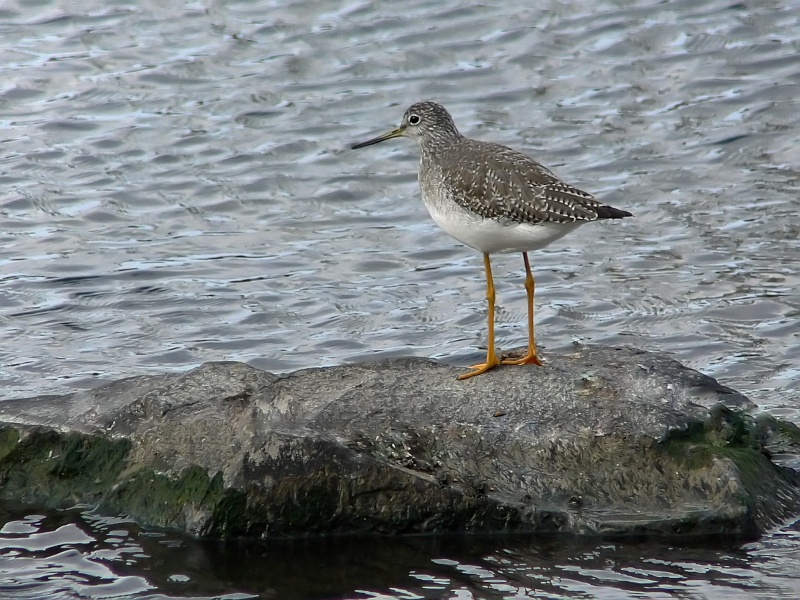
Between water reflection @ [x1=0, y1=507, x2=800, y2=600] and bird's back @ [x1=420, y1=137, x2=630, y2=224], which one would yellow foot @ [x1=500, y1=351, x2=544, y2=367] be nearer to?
bird's back @ [x1=420, y1=137, x2=630, y2=224]

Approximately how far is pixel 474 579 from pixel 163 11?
12.2 metres

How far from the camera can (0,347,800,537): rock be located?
674 cm

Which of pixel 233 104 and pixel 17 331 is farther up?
pixel 233 104

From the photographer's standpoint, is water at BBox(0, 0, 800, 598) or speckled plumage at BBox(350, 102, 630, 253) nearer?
speckled plumage at BBox(350, 102, 630, 253)

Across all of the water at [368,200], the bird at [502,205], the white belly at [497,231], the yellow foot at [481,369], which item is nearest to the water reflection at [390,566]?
the water at [368,200]

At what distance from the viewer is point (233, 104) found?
49.1ft

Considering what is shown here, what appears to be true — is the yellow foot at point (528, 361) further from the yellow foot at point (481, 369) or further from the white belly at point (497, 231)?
Answer: the white belly at point (497, 231)

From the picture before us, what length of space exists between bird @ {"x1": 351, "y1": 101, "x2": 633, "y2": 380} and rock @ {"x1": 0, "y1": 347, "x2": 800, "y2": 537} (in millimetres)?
649

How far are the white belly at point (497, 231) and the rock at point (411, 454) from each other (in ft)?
2.82

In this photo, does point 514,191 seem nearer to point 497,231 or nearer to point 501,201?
point 501,201

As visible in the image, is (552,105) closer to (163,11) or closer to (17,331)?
(163,11)

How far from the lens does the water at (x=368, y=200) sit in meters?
9.50

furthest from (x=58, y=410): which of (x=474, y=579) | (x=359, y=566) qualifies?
(x=474, y=579)

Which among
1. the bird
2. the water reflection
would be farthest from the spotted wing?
the water reflection
